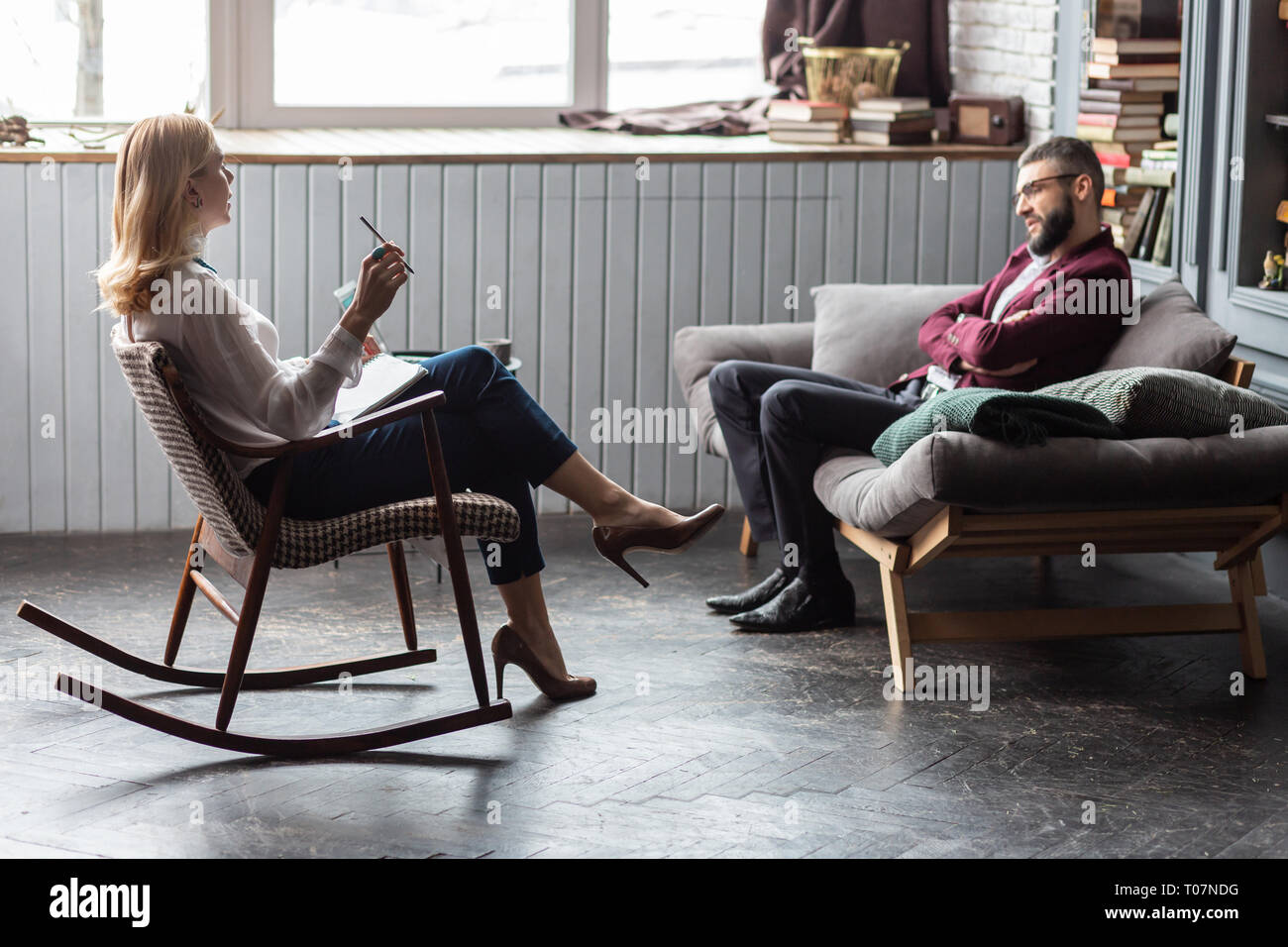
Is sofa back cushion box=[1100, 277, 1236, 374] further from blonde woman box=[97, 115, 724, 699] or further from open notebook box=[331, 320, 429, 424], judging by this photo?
open notebook box=[331, 320, 429, 424]

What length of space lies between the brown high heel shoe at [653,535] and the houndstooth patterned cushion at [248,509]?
0.24 metres

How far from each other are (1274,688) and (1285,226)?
136 centimetres

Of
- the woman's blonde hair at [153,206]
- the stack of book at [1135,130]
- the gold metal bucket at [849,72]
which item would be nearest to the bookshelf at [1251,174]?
the stack of book at [1135,130]

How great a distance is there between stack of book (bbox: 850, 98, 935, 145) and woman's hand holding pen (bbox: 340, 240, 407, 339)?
2.62 meters

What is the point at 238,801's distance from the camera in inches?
110

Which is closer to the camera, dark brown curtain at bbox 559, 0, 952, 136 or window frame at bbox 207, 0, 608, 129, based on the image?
window frame at bbox 207, 0, 608, 129

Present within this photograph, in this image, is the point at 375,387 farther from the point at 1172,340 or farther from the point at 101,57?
the point at 101,57

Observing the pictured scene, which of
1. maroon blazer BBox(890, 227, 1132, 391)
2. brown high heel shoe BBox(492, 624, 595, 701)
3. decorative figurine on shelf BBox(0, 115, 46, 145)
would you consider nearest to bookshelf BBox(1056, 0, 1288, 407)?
maroon blazer BBox(890, 227, 1132, 391)

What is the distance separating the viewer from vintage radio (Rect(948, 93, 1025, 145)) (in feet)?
17.1

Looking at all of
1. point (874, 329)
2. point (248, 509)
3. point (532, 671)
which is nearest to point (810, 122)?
point (874, 329)

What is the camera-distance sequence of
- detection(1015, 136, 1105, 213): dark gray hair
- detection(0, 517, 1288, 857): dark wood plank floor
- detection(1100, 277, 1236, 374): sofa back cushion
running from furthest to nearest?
detection(1015, 136, 1105, 213): dark gray hair, detection(1100, 277, 1236, 374): sofa back cushion, detection(0, 517, 1288, 857): dark wood plank floor

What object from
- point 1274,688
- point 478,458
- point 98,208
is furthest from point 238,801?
point 98,208

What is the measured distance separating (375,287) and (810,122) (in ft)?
8.48

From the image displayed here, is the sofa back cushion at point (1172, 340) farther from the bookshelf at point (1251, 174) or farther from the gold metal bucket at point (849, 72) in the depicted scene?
the gold metal bucket at point (849, 72)
